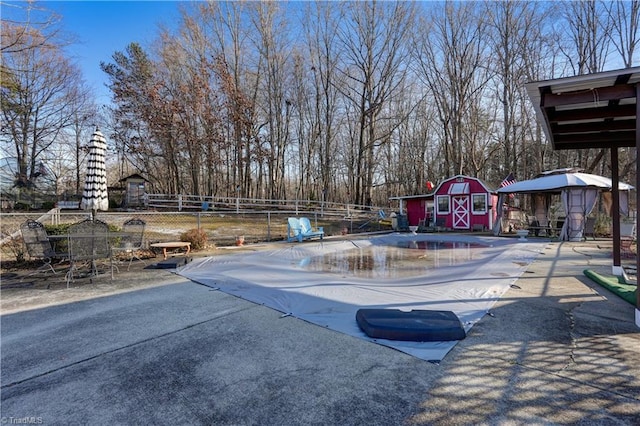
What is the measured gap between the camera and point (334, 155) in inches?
1184

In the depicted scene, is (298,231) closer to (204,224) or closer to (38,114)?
(204,224)

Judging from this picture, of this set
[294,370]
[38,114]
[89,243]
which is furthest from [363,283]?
[38,114]

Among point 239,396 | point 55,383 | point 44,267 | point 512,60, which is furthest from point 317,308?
point 512,60

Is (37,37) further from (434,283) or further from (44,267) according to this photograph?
(434,283)

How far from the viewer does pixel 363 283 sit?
5.02 meters

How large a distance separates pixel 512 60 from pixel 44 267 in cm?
2796

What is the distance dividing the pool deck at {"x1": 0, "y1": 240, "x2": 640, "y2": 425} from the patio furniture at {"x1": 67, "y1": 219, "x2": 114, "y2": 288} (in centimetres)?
152

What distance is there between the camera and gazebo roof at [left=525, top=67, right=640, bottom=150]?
3445 mm

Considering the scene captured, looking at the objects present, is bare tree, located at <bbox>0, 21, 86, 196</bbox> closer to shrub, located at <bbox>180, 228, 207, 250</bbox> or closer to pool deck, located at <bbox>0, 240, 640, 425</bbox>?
shrub, located at <bbox>180, 228, 207, 250</bbox>

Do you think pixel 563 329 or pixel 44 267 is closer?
pixel 563 329

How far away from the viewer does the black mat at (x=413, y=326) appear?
284cm

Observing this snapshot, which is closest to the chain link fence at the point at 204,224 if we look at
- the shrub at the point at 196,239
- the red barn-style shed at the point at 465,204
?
the shrub at the point at 196,239

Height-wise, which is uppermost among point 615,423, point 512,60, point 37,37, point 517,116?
point 512,60
